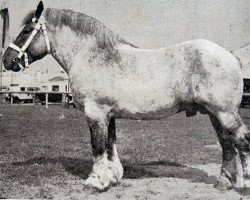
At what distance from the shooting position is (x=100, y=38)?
5348 millimetres

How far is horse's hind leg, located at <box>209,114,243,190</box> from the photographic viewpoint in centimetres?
514

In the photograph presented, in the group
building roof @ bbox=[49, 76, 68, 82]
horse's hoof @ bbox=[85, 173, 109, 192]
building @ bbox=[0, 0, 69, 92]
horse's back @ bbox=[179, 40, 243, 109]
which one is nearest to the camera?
horse's back @ bbox=[179, 40, 243, 109]

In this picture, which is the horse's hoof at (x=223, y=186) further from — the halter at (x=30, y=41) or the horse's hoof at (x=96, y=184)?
the halter at (x=30, y=41)

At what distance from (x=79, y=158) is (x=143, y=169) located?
→ 5.08 feet

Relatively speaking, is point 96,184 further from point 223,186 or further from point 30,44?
point 30,44

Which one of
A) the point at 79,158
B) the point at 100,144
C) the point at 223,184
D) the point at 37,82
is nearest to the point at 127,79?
the point at 100,144

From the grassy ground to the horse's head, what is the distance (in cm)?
181

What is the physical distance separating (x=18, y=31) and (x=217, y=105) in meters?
3.09

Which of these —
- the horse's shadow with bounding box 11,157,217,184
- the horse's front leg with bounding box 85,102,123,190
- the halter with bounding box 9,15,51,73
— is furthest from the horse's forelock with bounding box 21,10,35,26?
the horse's shadow with bounding box 11,157,217,184

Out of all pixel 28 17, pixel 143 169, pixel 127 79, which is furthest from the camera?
pixel 143 169

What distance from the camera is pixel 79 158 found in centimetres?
761

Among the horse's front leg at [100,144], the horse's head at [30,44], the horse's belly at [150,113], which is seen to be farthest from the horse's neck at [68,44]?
the horse's belly at [150,113]

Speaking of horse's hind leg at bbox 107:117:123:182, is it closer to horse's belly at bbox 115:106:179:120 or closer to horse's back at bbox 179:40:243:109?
horse's belly at bbox 115:106:179:120

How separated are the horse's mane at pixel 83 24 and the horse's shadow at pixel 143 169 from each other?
219cm
